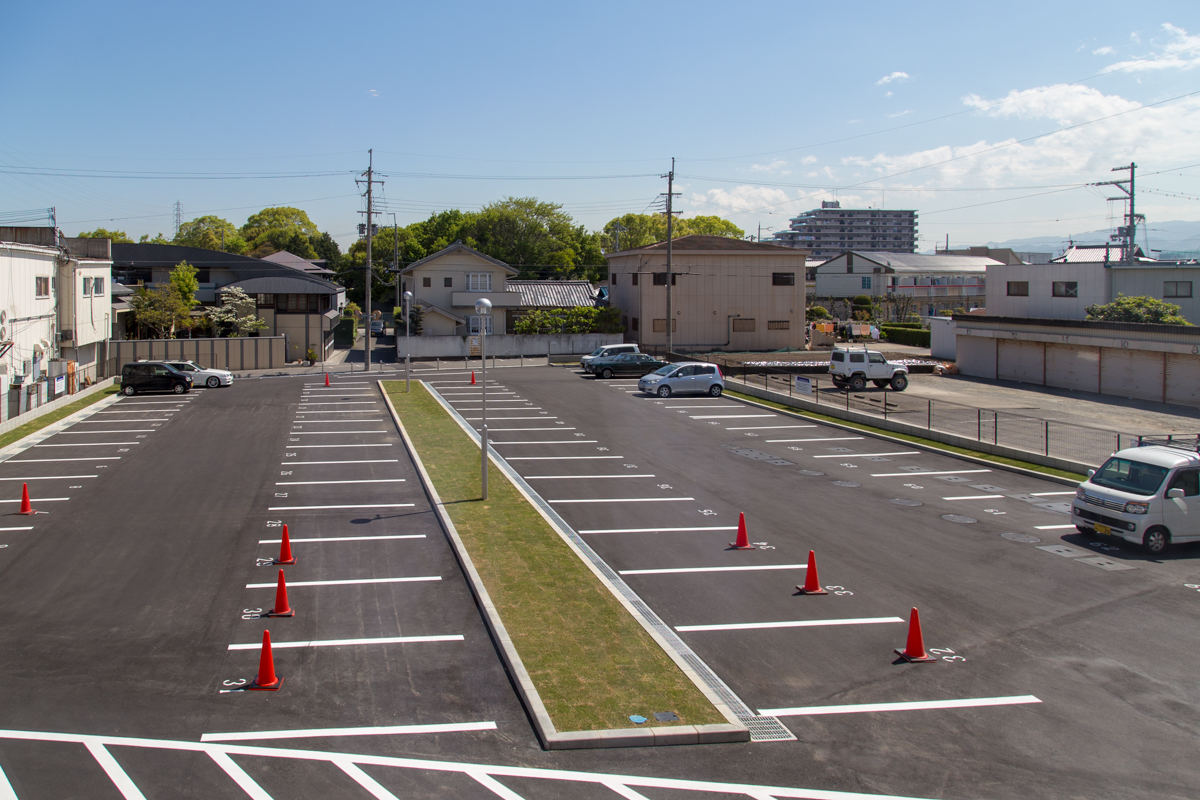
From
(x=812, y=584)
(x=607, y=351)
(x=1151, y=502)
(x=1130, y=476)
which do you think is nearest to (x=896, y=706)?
(x=812, y=584)

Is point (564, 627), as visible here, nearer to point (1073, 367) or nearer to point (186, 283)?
point (1073, 367)

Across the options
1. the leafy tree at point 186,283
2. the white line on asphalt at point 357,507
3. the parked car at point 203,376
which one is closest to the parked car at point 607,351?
the parked car at point 203,376

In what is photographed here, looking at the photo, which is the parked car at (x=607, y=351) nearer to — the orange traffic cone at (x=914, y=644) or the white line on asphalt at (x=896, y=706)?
the orange traffic cone at (x=914, y=644)

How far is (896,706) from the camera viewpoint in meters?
10.4

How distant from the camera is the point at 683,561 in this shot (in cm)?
1606

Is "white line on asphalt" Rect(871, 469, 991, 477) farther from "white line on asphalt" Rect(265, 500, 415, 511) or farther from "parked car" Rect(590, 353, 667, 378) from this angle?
"parked car" Rect(590, 353, 667, 378)

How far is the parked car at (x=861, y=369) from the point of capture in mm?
40938

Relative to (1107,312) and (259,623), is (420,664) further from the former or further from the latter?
(1107,312)

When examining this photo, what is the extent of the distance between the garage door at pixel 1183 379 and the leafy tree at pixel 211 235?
10315 centimetres

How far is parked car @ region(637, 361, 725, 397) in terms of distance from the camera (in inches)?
1582

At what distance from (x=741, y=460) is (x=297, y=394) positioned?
23.9m

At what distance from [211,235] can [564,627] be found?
382ft

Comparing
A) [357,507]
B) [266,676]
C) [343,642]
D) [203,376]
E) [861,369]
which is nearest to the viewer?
[266,676]

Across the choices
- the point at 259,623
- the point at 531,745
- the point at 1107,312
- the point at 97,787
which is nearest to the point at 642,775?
the point at 531,745
